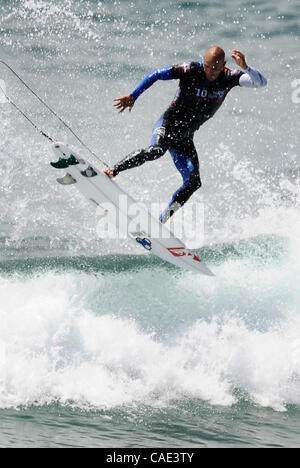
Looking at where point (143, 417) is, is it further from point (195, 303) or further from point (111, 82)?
point (111, 82)

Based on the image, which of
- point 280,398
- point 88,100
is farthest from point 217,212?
point 280,398

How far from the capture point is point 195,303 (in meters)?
8.82

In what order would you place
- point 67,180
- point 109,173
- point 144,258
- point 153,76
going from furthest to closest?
point 144,258 → point 67,180 → point 109,173 → point 153,76

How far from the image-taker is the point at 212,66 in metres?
6.40

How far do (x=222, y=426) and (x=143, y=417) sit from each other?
0.81m

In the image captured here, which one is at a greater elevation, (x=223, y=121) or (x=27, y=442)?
(x=223, y=121)

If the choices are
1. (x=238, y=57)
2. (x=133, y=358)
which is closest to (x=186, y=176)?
(x=238, y=57)

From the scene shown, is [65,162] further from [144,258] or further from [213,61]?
[144,258]

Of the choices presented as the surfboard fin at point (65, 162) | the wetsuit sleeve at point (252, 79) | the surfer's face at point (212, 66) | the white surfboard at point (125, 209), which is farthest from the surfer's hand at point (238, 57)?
the surfboard fin at point (65, 162)

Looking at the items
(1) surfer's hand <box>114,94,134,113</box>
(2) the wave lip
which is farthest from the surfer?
(2) the wave lip

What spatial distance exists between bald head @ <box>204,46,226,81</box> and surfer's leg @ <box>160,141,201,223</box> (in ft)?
3.15

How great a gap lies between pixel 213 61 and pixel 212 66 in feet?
0.22

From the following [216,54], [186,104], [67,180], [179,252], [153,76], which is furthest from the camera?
[179,252]

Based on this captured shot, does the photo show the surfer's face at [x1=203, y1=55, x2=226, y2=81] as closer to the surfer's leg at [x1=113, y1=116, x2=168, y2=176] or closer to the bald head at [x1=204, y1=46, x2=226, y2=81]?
the bald head at [x1=204, y1=46, x2=226, y2=81]
